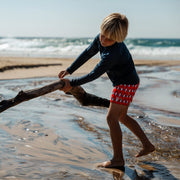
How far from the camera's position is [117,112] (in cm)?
287

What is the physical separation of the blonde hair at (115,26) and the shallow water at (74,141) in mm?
1212

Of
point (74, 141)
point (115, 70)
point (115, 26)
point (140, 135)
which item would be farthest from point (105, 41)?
point (74, 141)

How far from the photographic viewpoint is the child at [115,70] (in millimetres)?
2582

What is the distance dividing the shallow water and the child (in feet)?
1.03

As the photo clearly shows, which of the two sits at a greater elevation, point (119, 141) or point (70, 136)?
point (119, 141)

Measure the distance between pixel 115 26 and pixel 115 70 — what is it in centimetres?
43

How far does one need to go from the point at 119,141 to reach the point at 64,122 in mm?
1600

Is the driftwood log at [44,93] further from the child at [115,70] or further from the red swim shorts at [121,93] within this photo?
the red swim shorts at [121,93]

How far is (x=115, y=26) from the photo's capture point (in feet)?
8.38

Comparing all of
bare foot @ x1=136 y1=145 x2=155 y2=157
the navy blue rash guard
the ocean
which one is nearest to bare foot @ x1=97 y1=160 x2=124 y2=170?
bare foot @ x1=136 y1=145 x2=155 y2=157

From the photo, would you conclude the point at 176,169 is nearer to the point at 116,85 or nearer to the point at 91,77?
the point at 116,85

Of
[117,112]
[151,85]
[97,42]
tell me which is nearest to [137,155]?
[117,112]

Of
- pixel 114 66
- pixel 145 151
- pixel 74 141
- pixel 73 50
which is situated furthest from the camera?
pixel 73 50

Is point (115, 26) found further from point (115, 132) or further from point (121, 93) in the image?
point (115, 132)
